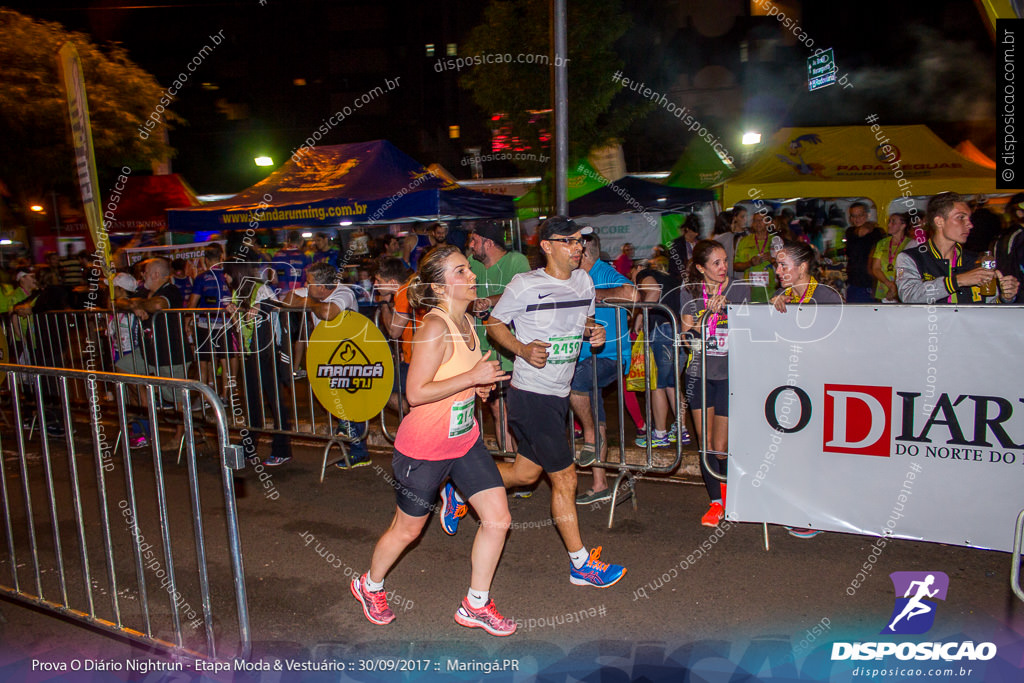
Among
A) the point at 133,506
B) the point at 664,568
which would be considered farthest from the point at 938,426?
the point at 133,506

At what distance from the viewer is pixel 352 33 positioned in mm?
44125

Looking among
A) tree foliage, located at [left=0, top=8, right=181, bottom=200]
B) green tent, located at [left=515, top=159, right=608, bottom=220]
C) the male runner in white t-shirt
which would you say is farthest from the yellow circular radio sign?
tree foliage, located at [left=0, top=8, right=181, bottom=200]

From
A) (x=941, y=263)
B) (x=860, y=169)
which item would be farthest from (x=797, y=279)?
(x=860, y=169)

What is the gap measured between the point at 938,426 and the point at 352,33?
4631cm

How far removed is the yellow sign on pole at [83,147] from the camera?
817 centimetres

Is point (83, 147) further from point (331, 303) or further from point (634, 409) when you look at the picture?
point (634, 409)

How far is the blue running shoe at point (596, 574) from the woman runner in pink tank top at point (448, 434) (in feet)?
2.05

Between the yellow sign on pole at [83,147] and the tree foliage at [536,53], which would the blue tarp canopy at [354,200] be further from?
the tree foliage at [536,53]

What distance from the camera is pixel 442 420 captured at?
3449 millimetres

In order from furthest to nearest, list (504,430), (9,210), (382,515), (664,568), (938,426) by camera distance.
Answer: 1. (9,210)
2. (504,430)
3. (382,515)
4. (664,568)
5. (938,426)

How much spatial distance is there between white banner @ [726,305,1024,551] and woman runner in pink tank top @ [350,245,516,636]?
1.83m

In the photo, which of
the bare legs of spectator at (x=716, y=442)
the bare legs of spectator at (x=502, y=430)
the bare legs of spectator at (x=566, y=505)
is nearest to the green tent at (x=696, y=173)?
the bare legs of spectator at (x=502, y=430)

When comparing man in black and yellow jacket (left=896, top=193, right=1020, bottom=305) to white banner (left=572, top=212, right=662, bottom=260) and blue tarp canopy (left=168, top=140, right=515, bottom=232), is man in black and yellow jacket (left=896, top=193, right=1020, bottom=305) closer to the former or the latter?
blue tarp canopy (left=168, top=140, right=515, bottom=232)

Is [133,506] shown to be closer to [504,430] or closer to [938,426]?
[504,430]
